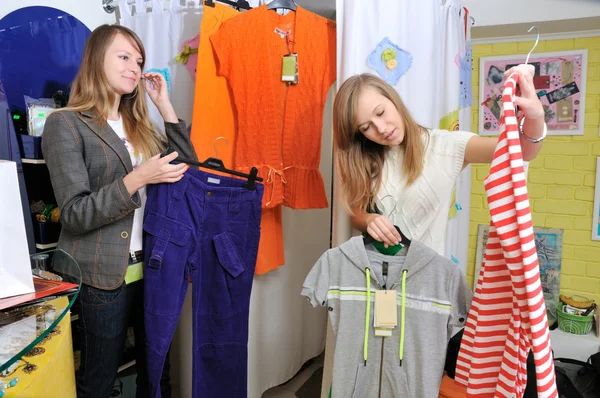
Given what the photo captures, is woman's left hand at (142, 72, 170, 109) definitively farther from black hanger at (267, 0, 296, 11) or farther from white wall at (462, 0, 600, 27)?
white wall at (462, 0, 600, 27)

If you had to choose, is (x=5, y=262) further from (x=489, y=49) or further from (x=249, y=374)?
A: (x=489, y=49)

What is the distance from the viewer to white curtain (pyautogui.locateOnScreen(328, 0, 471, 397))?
1.66 m

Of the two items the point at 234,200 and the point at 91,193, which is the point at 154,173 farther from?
the point at 234,200

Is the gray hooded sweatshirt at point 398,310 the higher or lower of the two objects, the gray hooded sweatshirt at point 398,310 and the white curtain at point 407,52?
the lower

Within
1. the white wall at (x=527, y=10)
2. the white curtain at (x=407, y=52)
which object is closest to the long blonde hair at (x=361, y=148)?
the white curtain at (x=407, y=52)

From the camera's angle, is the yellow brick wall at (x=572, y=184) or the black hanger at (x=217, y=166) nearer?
the black hanger at (x=217, y=166)

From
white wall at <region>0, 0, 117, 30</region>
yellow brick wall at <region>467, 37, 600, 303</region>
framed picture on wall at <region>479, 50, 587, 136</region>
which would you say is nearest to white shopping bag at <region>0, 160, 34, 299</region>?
white wall at <region>0, 0, 117, 30</region>

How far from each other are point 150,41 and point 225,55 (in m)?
0.57

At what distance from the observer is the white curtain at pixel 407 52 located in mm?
1657

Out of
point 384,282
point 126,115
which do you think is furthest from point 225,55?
point 384,282

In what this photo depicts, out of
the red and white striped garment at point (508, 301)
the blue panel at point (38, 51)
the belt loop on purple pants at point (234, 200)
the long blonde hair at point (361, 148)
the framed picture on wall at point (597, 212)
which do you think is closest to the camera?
the red and white striped garment at point (508, 301)

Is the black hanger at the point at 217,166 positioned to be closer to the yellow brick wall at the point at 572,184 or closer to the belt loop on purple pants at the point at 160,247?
the belt loop on purple pants at the point at 160,247

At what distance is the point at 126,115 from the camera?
1626 millimetres

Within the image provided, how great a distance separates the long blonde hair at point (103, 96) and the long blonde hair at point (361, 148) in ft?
2.25
